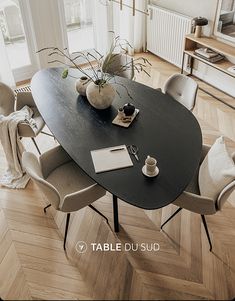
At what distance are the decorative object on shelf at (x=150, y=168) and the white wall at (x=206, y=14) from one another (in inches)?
97.7

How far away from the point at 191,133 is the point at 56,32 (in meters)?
2.87

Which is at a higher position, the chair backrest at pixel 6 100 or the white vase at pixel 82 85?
the white vase at pixel 82 85

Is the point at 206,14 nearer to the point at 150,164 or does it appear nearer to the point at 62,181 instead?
the point at 150,164

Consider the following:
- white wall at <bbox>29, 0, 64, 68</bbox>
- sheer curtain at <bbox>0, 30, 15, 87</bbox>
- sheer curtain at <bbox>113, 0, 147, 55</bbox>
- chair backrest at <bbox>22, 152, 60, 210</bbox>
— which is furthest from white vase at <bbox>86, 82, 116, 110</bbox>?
sheer curtain at <bbox>113, 0, 147, 55</bbox>

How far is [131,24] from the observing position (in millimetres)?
4750

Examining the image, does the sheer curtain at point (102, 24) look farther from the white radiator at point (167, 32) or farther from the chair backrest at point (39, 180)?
the chair backrest at point (39, 180)

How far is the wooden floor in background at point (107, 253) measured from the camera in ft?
6.90

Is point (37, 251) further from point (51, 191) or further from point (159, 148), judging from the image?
point (159, 148)

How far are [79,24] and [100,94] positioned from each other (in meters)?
2.66

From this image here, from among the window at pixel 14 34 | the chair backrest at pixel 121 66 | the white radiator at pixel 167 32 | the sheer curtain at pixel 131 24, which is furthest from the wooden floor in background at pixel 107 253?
the sheer curtain at pixel 131 24

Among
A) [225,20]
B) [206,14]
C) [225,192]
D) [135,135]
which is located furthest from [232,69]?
[225,192]

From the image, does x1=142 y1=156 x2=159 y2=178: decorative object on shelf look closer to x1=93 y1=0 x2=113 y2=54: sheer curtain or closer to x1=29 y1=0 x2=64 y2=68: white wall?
x1=29 y1=0 x2=64 y2=68: white wall

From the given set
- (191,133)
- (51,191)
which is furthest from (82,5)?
(51,191)

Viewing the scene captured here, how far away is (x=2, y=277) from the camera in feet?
7.07
